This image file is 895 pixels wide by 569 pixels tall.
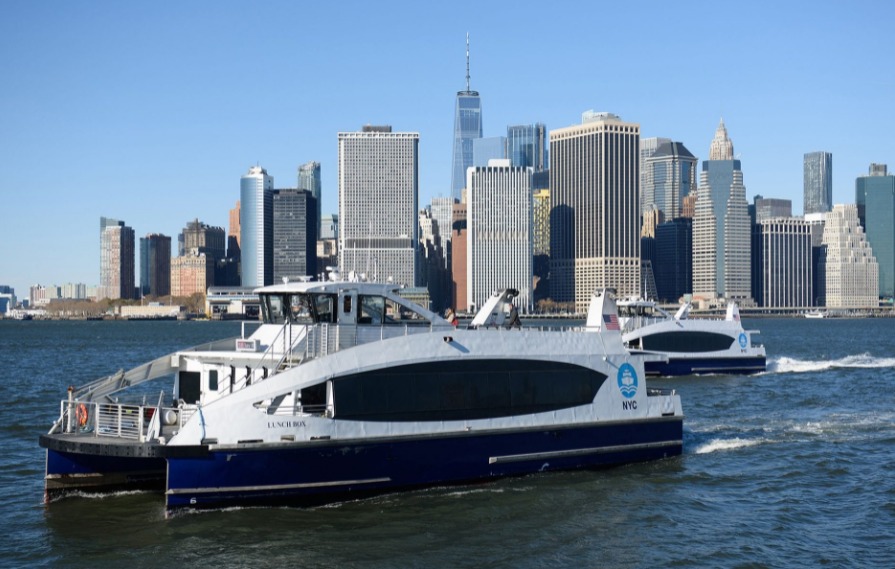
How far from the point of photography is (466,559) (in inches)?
618

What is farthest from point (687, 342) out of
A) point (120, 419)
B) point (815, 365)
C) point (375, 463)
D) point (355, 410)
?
point (120, 419)

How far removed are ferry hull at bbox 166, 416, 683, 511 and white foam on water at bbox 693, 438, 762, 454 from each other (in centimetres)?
325

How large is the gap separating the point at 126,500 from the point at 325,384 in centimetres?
441

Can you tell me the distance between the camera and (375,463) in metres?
18.1

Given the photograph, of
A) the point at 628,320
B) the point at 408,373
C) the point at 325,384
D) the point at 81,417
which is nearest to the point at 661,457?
the point at 408,373

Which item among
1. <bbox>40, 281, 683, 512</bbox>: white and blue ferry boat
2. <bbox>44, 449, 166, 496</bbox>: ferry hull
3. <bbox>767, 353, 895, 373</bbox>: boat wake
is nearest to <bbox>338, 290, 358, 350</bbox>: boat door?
<bbox>40, 281, 683, 512</bbox>: white and blue ferry boat

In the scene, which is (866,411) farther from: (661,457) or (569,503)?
(569,503)

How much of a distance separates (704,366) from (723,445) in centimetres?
2189

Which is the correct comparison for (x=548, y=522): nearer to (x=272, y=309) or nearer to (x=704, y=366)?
(x=272, y=309)

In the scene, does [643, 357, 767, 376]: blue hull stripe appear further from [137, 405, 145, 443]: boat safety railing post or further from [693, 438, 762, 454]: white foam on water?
[137, 405, 145, 443]: boat safety railing post

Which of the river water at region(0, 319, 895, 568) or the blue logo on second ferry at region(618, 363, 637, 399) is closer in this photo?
the river water at region(0, 319, 895, 568)

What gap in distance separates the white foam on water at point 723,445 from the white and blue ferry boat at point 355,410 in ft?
8.46

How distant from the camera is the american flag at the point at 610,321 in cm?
2266

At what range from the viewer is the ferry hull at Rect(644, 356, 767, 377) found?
45469 mm
